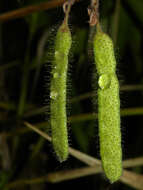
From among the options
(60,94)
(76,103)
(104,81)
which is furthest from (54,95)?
(76,103)

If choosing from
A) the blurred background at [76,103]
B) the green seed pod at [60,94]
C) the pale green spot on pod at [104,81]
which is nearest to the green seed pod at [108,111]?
the pale green spot on pod at [104,81]

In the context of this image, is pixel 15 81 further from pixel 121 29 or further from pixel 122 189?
pixel 122 189

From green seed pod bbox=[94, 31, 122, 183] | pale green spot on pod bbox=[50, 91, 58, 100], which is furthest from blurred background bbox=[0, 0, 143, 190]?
green seed pod bbox=[94, 31, 122, 183]

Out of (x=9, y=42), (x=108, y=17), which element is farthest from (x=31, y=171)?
(x=9, y=42)

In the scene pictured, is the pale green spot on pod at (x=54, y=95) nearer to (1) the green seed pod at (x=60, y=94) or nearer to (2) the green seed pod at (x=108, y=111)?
(1) the green seed pod at (x=60, y=94)

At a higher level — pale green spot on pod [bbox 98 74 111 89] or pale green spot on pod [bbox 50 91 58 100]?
pale green spot on pod [bbox 98 74 111 89]

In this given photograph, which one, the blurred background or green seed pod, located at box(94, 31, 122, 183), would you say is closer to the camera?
green seed pod, located at box(94, 31, 122, 183)

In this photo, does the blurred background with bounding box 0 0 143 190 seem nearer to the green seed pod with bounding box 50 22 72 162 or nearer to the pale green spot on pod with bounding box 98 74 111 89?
the green seed pod with bounding box 50 22 72 162
